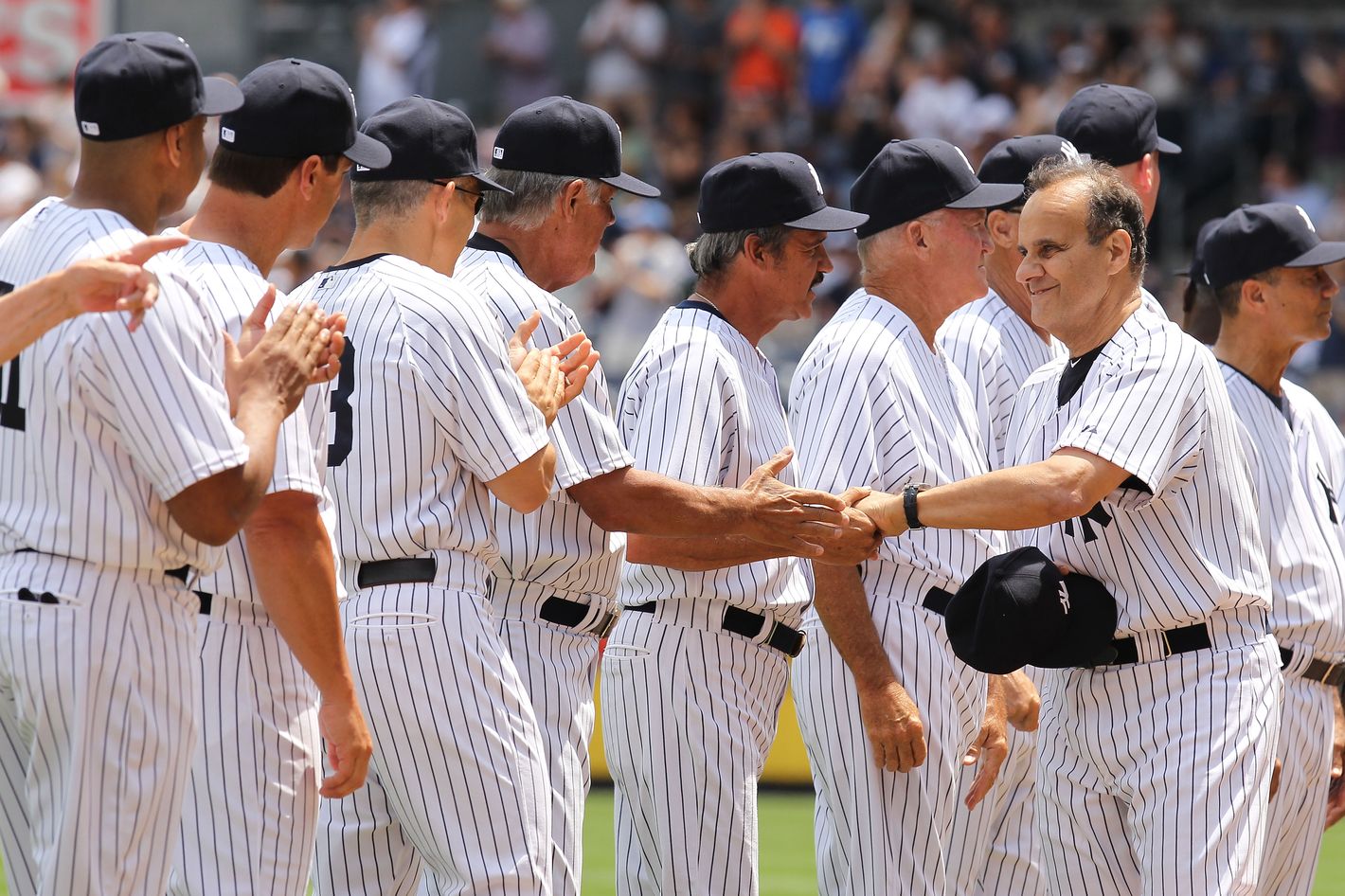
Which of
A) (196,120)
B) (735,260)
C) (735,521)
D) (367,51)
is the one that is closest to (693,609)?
(735,521)

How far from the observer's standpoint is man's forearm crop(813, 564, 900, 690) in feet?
15.8

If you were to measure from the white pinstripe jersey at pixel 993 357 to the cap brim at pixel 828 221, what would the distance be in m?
0.62

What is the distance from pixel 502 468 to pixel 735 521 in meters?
0.74

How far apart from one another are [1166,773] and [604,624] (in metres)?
1.46

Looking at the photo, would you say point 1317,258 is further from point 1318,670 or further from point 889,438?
point 889,438

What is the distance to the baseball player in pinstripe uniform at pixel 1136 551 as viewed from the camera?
4.35 m

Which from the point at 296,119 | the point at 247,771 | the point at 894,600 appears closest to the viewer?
the point at 247,771

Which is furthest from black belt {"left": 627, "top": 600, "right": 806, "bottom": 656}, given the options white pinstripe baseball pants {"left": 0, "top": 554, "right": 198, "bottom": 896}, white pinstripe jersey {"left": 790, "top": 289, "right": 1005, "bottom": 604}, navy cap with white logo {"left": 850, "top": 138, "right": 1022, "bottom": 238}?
white pinstripe baseball pants {"left": 0, "top": 554, "right": 198, "bottom": 896}

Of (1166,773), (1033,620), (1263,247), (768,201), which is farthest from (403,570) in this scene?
(1263,247)

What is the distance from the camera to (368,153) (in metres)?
4.07

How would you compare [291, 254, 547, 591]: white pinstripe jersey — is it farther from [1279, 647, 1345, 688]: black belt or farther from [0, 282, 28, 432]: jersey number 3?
[1279, 647, 1345, 688]: black belt

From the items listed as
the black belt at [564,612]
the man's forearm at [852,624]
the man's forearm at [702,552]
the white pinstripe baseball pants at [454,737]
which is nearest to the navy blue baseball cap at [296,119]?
the white pinstripe baseball pants at [454,737]

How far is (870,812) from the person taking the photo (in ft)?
15.8

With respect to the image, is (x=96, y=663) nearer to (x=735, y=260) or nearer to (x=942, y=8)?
(x=735, y=260)
